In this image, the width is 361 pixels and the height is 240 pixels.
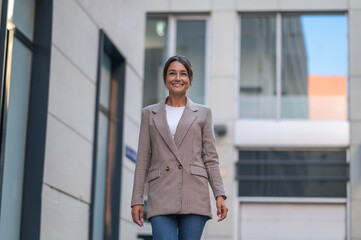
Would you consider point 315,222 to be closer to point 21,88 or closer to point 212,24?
point 212,24

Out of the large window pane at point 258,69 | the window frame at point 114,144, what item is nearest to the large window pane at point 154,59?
the large window pane at point 258,69

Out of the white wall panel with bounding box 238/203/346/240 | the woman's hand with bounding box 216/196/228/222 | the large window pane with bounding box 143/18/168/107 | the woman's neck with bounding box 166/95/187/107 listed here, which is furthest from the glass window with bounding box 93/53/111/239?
the white wall panel with bounding box 238/203/346/240

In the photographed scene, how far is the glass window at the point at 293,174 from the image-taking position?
20.4 metres

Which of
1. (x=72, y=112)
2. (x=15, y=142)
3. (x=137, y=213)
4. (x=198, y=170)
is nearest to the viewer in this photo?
(x=137, y=213)

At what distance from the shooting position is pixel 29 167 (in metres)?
8.78

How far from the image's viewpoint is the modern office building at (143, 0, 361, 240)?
20375 millimetres

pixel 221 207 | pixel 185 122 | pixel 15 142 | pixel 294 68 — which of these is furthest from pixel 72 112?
pixel 294 68

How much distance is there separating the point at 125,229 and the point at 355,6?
10318 mm

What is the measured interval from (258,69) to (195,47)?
1.73 meters

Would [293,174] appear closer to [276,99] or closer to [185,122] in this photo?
[276,99]

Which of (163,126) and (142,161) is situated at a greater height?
(163,126)

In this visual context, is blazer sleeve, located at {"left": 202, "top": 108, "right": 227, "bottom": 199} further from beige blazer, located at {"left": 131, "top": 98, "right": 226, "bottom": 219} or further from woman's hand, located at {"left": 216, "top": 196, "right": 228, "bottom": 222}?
woman's hand, located at {"left": 216, "top": 196, "right": 228, "bottom": 222}

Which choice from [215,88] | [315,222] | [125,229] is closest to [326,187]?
[315,222]

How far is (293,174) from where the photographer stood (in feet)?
67.5
